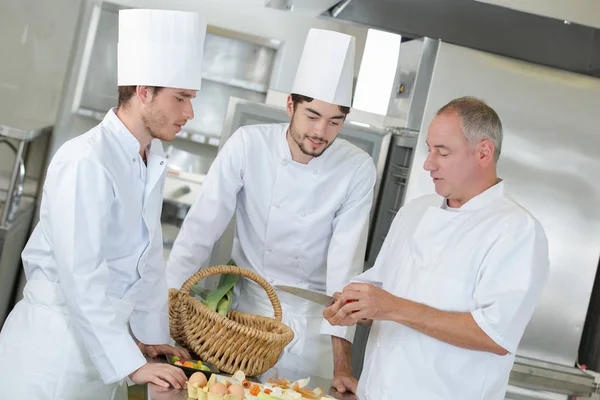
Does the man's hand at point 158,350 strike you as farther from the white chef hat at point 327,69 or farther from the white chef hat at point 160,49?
the white chef hat at point 327,69

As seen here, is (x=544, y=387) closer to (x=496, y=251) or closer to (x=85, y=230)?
(x=496, y=251)

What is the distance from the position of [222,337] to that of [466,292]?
A: 0.58m

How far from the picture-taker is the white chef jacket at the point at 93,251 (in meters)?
1.74

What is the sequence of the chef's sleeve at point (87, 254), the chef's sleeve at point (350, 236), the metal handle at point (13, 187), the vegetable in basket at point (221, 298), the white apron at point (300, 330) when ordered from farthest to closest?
the metal handle at point (13, 187) < the chef's sleeve at point (350, 236) < the white apron at point (300, 330) < the vegetable in basket at point (221, 298) < the chef's sleeve at point (87, 254)

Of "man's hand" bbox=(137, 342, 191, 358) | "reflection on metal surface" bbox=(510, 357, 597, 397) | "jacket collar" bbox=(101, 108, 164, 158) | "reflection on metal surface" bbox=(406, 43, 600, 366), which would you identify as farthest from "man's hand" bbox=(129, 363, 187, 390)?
"reflection on metal surface" bbox=(510, 357, 597, 397)

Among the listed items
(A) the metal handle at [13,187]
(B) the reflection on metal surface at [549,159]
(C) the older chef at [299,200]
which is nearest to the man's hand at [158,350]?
(C) the older chef at [299,200]

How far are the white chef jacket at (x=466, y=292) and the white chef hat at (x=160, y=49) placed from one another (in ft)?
2.27

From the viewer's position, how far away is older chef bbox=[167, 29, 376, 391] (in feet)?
8.05

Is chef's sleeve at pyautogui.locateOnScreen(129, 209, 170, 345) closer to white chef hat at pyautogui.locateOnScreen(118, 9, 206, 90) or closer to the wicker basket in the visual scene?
the wicker basket

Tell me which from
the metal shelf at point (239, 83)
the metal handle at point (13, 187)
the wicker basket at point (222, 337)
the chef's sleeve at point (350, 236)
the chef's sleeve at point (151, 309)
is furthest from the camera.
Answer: the metal shelf at point (239, 83)

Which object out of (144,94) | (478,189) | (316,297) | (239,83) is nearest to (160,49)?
(144,94)

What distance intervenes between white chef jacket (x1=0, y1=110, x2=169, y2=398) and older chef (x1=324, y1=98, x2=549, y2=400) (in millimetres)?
477

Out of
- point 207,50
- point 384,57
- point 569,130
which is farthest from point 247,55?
point 569,130

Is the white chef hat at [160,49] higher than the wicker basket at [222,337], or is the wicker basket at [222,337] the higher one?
the white chef hat at [160,49]
